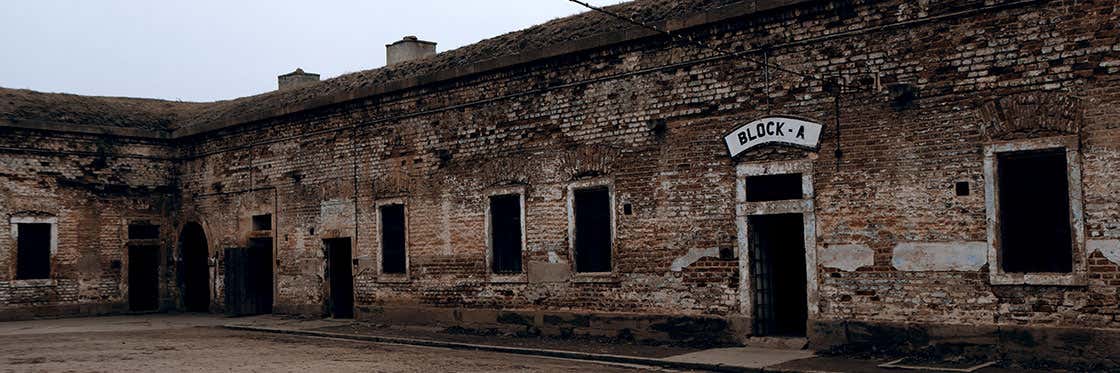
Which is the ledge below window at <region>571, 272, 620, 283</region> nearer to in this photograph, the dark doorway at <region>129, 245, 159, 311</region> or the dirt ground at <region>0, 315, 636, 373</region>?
the dirt ground at <region>0, 315, 636, 373</region>

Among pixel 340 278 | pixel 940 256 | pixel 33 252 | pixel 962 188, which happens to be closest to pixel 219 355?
pixel 340 278

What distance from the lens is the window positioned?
19625 millimetres

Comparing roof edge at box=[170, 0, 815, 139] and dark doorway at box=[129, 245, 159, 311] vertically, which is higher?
roof edge at box=[170, 0, 815, 139]

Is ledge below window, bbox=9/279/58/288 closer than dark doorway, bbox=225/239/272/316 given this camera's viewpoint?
No

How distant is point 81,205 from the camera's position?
24266 millimetres

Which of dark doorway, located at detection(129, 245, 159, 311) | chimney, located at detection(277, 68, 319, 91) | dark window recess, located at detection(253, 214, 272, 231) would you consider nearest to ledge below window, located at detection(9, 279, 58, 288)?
dark doorway, located at detection(129, 245, 159, 311)

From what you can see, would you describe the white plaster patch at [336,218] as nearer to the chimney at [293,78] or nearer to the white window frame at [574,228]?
the white window frame at [574,228]

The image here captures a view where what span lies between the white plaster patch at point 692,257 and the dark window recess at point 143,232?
1574 centimetres

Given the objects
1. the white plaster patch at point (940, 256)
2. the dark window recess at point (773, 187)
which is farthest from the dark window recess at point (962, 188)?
the dark window recess at point (773, 187)

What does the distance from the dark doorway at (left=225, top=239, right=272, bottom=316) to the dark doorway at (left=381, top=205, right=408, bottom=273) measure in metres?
4.20

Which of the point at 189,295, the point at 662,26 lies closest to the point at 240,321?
the point at 189,295

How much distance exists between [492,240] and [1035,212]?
29.2 feet

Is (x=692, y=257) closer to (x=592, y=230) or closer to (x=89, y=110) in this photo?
(x=592, y=230)

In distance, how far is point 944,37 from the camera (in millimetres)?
12141
